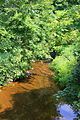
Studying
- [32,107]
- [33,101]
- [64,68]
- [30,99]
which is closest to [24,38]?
[64,68]

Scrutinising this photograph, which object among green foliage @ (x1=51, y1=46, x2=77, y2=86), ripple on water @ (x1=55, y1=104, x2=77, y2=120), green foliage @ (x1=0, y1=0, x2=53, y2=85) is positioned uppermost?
green foliage @ (x1=0, y1=0, x2=53, y2=85)

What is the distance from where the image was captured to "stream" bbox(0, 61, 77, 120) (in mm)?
14695

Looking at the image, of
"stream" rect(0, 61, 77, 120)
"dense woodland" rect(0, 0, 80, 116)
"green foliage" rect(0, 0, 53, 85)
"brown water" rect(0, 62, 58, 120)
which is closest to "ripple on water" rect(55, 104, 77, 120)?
"stream" rect(0, 61, 77, 120)

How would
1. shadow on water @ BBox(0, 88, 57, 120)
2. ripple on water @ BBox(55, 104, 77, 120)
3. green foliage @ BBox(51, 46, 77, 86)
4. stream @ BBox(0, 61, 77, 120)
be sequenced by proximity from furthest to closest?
green foliage @ BBox(51, 46, 77, 86), stream @ BBox(0, 61, 77, 120), shadow on water @ BBox(0, 88, 57, 120), ripple on water @ BBox(55, 104, 77, 120)

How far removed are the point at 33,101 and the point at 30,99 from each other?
1.05ft

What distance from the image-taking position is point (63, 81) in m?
17.5

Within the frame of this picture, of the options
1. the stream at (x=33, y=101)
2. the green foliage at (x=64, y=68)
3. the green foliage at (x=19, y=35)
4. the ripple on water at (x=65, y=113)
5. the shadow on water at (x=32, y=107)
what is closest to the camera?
the ripple on water at (x=65, y=113)

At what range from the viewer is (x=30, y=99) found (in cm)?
1700

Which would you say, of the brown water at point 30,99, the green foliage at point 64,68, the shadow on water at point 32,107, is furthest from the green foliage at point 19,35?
the shadow on water at point 32,107

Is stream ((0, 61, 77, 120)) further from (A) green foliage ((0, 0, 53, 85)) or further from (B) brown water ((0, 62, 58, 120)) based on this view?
(A) green foliage ((0, 0, 53, 85))

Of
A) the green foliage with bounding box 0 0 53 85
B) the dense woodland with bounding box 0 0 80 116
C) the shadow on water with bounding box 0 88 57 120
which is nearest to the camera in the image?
the shadow on water with bounding box 0 88 57 120

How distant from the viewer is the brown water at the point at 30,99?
14.8 metres

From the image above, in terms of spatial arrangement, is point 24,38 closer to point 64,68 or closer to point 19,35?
point 19,35

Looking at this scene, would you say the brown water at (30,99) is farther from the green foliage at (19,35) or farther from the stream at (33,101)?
the green foliage at (19,35)
